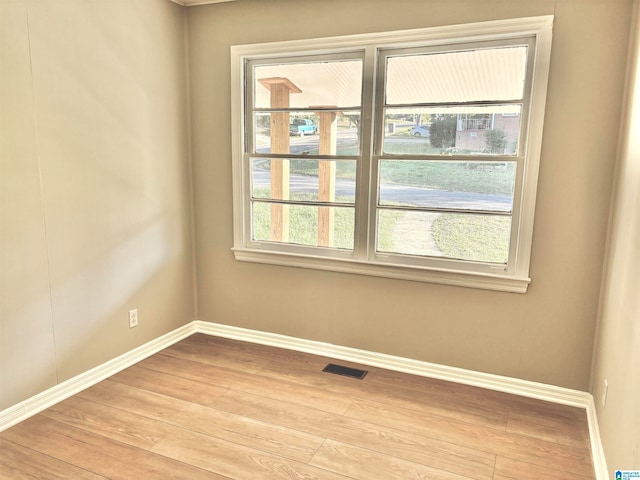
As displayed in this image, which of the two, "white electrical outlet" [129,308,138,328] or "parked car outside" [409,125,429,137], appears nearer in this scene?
"parked car outside" [409,125,429,137]

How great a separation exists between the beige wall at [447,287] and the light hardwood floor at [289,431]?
0.29m

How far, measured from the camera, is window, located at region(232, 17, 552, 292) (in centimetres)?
262

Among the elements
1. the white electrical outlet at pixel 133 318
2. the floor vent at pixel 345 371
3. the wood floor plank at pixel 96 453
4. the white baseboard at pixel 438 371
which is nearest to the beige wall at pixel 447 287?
the white baseboard at pixel 438 371

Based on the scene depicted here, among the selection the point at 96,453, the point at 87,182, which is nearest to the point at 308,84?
the point at 87,182

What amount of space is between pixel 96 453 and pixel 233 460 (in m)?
0.66

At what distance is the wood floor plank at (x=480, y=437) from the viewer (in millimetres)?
2160

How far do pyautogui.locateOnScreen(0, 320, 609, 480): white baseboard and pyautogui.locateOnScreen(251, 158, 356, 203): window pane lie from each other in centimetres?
108

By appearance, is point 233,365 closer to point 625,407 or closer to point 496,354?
point 496,354

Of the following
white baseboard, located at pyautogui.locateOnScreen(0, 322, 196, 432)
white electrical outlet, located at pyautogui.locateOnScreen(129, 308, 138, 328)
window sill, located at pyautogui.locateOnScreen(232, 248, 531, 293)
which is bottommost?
white baseboard, located at pyautogui.locateOnScreen(0, 322, 196, 432)

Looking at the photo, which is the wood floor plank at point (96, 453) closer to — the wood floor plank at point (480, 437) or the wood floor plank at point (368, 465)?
the wood floor plank at point (368, 465)

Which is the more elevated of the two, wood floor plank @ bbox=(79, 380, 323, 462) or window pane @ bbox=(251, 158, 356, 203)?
window pane @ bbox=(251, 158, 356, 203)

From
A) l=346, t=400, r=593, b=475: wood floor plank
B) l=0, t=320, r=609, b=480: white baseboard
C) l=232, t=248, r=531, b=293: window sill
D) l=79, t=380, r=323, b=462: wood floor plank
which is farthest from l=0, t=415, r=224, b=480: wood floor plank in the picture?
l=232, t=248, r=531, b=293: window sill

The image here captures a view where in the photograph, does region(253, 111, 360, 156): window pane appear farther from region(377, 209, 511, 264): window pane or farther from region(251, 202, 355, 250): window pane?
region(377, 209, 511, 264): window pane

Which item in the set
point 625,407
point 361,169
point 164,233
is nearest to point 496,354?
point 625,407
